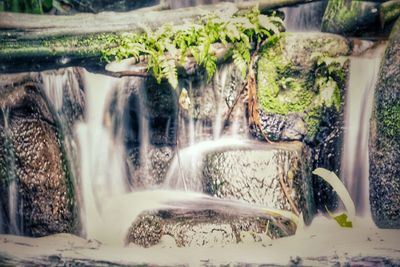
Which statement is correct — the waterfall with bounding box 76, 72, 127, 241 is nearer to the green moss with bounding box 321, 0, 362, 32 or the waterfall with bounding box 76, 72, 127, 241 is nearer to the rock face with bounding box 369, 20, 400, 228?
the green moss with bounding box 321, 0, 362, 32

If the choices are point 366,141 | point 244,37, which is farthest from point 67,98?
point 366,141

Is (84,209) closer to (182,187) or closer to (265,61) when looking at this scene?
(182,187)

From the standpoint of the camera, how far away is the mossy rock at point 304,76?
11.7 ft

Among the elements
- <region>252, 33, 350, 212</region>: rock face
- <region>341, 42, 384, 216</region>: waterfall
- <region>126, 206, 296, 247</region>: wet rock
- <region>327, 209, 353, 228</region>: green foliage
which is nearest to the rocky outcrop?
<region>252, 33, 350, 212</region>: rock face

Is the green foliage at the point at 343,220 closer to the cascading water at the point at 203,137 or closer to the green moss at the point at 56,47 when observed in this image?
the cascading water at the point at 203,137

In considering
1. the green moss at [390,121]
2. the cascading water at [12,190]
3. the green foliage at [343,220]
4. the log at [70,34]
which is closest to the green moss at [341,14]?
the log at [70,34]

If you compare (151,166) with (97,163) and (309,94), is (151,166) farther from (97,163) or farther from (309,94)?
(309,94)

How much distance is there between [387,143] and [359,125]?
0.82 feet

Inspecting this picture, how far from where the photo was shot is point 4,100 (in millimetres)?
3701

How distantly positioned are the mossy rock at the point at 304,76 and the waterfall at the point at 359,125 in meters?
0.10

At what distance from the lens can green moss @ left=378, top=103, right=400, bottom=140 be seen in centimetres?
347

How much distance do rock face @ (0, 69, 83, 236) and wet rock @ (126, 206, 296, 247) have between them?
81cm

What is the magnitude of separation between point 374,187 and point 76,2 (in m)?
2.91

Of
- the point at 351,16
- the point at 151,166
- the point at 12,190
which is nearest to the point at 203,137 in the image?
the point at 151,166
